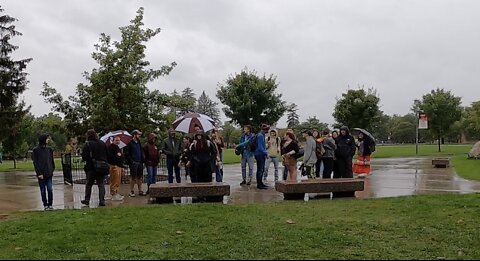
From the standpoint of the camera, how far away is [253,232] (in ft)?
24.3

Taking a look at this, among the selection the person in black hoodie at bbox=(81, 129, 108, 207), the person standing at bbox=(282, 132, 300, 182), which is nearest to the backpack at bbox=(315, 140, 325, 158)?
the person standing at bbox=(282, 132, 300, 182)

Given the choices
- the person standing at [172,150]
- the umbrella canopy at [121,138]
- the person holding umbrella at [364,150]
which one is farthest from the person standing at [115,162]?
the person holding umbrella at [364,150]

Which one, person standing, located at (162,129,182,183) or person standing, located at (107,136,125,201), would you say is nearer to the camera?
person standing, located at (107,136,125,201)

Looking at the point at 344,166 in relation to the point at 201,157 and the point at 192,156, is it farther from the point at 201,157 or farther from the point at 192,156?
the point at 192,156

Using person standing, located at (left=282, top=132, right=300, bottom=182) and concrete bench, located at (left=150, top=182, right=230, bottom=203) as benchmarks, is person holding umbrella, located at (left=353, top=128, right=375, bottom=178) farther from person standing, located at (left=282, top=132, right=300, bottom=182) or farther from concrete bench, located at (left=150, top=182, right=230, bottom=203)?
concrete bench, located at (left=150, top=182, right=230, bottom=203)

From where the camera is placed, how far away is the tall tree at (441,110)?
41.7 metres

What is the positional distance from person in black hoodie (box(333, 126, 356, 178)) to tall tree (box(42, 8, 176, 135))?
704 centimetres

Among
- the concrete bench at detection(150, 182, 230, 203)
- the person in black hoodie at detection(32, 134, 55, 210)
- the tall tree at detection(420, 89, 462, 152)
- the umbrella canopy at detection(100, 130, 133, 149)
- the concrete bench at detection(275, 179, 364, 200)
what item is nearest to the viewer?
the person in black hoodie at detection(32, 134, 55, 210)

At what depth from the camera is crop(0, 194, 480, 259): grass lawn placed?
634cm

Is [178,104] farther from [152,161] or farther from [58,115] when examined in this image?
[152,161]

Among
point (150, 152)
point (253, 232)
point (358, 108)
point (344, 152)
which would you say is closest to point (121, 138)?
point (150, 152)

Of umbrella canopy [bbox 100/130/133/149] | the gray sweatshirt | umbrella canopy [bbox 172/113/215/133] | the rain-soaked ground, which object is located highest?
umbrella canopy [bbox 172/113/215/133]

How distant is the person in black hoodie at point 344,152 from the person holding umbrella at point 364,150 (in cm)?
238

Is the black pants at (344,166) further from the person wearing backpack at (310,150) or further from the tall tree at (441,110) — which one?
the tall tree at (441,110)
